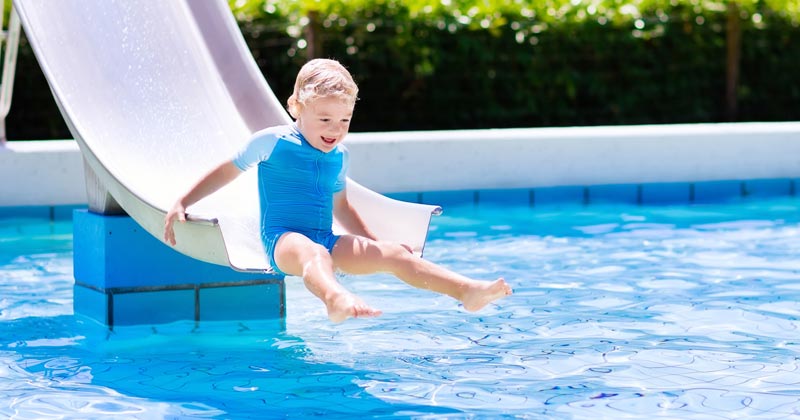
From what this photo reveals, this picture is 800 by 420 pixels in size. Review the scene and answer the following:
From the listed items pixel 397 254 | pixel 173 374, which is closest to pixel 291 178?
pixel 397 254

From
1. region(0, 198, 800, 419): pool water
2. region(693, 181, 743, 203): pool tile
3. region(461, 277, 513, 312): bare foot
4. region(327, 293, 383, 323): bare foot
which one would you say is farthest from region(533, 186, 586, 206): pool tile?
region(327, 293, 383, 323): bare foot

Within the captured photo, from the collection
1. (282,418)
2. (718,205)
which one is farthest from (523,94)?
(282,418)

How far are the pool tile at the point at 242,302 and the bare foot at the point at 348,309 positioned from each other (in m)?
1.54

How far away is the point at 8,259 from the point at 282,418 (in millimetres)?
3110

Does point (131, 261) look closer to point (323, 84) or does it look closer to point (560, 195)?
point (323, 84)

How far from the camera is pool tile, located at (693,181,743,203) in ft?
28.0

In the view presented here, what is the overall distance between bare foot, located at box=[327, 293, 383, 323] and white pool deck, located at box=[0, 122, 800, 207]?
424cm

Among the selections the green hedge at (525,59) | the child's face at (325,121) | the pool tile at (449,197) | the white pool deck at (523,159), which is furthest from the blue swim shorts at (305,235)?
the green hedge at (525,59)

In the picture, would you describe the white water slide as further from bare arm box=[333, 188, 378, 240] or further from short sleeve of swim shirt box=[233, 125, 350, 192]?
short sleeve of swim shirt box=[233, 125, 350, 192]

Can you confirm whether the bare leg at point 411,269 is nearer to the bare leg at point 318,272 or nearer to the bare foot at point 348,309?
the bare leg at point 318,272

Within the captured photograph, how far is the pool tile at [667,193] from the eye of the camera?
8422mm

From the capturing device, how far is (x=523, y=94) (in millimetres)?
10156

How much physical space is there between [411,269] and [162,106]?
191cm

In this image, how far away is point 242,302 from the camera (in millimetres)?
4945
